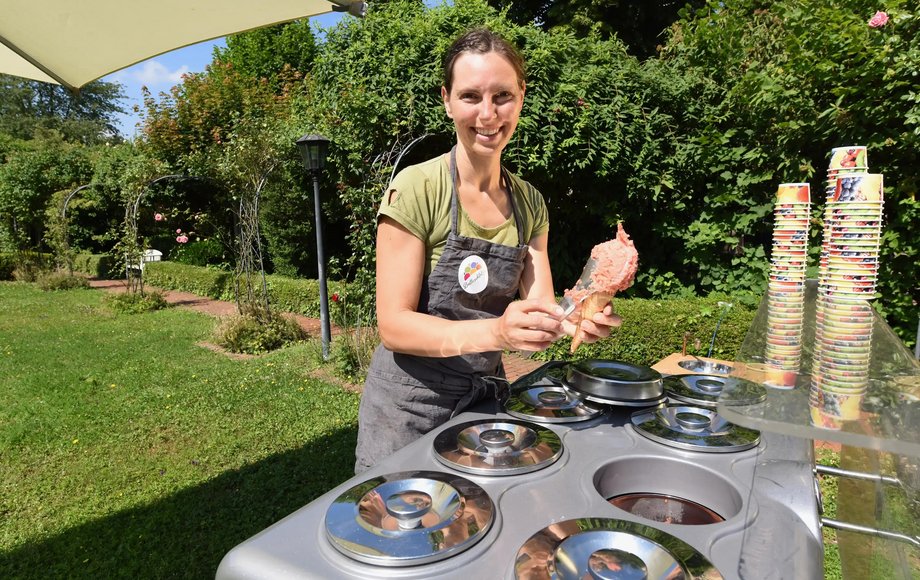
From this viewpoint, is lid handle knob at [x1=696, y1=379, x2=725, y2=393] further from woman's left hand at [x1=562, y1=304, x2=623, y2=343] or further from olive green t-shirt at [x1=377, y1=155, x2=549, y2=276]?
olive green t-shirt at [x1=377, y1=155, x2=549, y2=276]

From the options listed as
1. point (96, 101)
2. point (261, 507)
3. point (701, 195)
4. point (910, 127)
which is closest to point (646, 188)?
point (701, 195)

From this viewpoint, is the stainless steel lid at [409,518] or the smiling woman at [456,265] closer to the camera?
the stainless steel lid at [409,518]

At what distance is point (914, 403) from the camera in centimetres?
95

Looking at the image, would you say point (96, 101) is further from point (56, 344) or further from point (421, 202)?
point (421, 202)

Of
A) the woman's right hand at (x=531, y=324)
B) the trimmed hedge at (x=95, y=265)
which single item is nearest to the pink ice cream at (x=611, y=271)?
the woman's right hand at (x=531, y=324)

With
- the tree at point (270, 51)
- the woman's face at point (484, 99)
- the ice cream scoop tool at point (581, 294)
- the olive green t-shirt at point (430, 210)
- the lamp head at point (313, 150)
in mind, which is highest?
the tree at point (270, 51)

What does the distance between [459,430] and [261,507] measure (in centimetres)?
292

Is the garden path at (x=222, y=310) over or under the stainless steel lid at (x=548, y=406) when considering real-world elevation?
under

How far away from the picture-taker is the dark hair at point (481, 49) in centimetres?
151

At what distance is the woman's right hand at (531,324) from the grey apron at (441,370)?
414 millimetres

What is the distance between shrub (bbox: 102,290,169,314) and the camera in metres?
11.3

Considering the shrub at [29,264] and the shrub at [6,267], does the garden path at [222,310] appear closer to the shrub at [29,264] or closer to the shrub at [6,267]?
the shrub at [29,264]

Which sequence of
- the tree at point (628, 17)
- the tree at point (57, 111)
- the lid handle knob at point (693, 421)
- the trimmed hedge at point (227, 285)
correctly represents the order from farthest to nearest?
the tree at point (57, 111)
the tree at point (628, 17)
the trimmed hedge at point (227, 285)
the lid handle knob at point (693, 421)

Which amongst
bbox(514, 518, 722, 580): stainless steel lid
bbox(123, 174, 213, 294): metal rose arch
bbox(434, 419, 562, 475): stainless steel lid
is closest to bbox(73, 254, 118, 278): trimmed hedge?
bbox(123, 174, 213, 294): metal rose arch
